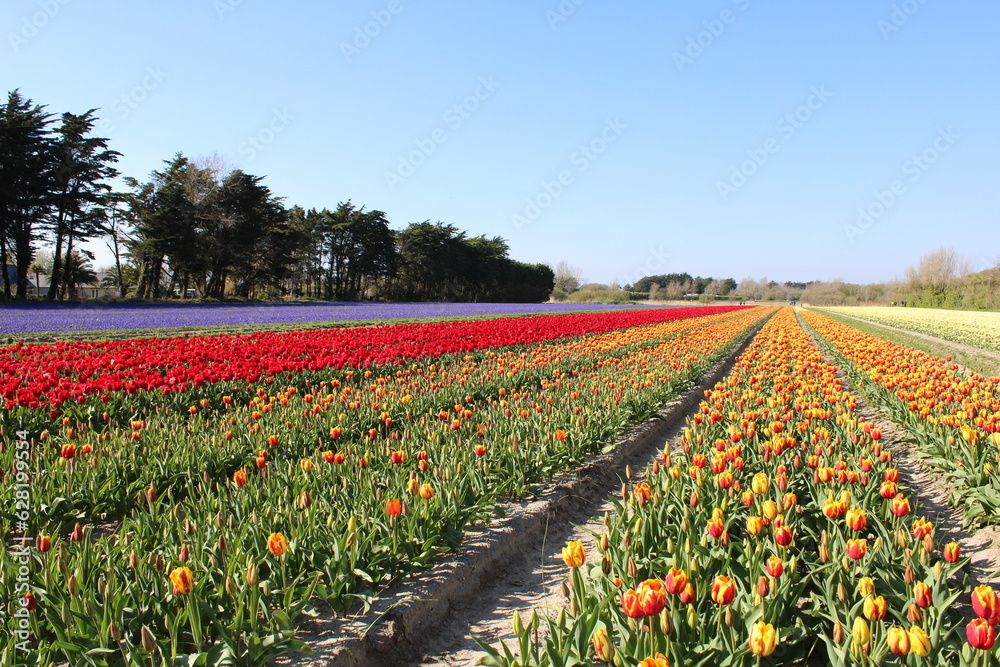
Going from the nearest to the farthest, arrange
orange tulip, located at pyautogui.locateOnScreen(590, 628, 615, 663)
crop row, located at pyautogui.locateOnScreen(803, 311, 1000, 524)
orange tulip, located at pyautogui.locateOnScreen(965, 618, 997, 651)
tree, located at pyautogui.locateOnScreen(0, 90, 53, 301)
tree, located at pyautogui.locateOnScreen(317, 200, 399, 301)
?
orange tulip, located at pyautogui.locateOnScreen(965, 618, 997, 651)
orange tulip, located at pyautogui.locateOnScreen(590, 628, 615, 663)
crop row, located at pyautogui.locateOnScreen(803, 311, 1000, 524)
tree, located at pyautogui.locateOnScreen(0, 90, 53, 301)
tree, located at pyautogui.locateOnScreen(317, 200, 399, 301)

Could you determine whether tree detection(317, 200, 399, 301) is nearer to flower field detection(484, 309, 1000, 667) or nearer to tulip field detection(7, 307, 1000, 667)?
tulip field detection(7, 307, 1000, 667)

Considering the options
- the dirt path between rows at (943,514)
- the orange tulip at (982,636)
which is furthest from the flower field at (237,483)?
the dirt path between rows at (943,514)

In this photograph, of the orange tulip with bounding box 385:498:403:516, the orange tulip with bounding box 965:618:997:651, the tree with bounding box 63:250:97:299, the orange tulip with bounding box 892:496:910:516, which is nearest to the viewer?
the orange tulip with bounding box 965:618:997:651

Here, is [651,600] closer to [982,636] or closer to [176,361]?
[982,636]

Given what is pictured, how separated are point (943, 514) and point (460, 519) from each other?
11.5 feet

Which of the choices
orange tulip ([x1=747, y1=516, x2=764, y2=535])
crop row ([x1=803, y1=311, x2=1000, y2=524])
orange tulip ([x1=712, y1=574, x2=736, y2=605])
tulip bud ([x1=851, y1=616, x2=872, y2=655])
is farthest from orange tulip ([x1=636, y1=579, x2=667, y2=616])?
crop row ([x1=803, y1=311, x2=1000, y2=524])

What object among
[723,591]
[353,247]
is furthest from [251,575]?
[353,247]

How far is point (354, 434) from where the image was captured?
5371 millimetres

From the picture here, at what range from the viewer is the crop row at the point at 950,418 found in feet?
12.8

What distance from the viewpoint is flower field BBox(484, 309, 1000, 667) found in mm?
1957

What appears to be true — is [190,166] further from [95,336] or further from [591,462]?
[591,462]

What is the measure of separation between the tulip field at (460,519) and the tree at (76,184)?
33.6 metres

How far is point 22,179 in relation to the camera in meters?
30.8

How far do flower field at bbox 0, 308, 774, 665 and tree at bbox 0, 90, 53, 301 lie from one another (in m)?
30.3
